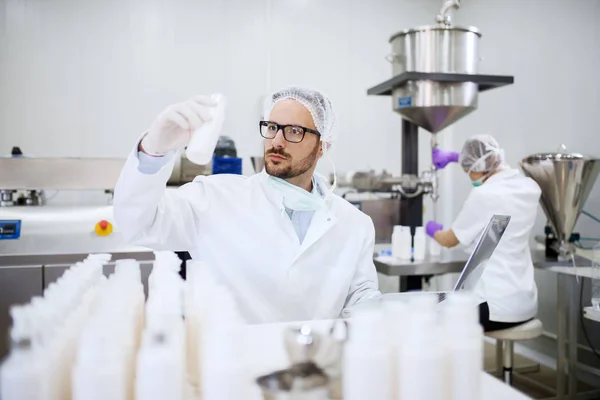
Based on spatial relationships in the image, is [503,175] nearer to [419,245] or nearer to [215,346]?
[419,245]

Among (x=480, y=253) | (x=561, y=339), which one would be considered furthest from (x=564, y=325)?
(x=480, y=253)

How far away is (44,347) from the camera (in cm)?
56

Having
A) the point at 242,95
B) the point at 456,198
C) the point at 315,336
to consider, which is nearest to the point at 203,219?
the point at 315,336

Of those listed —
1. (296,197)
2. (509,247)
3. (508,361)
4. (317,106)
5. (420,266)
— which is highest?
(317,106)

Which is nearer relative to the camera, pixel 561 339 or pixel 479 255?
pixel 479 255

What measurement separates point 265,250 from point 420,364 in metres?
0.99

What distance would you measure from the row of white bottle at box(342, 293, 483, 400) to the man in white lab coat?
2.88 ft

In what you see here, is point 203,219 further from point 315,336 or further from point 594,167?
point 594,167

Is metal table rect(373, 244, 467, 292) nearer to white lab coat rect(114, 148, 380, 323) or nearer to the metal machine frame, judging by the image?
the metal machine frame

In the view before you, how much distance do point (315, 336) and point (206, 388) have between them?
6.5 inches

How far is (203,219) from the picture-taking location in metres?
1.57

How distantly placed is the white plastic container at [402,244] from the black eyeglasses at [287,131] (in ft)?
3.88

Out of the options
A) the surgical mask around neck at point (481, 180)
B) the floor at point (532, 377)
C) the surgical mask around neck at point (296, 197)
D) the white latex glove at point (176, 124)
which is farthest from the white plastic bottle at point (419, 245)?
the white latex glove at point (176, 124)

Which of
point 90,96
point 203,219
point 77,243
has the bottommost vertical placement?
point 77,243
